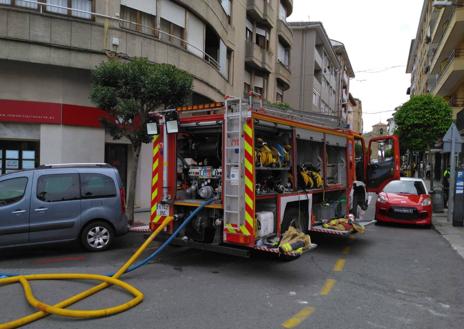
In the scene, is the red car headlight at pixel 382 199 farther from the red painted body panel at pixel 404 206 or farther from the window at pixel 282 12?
the window at pixel 282 12

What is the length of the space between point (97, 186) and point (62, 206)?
0.74m

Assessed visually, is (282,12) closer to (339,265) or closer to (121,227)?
(121,227)

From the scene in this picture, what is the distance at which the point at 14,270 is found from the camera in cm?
659

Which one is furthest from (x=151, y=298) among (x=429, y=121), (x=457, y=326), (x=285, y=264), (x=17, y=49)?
(x=429, y=121)

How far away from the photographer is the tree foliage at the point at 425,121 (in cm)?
1966

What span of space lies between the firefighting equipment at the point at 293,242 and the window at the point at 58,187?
394 centimetres


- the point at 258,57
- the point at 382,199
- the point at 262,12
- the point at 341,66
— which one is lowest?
the point at 382,199

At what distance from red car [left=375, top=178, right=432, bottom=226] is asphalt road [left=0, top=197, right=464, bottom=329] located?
2.81 metres

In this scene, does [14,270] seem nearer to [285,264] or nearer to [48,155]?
[285,264]

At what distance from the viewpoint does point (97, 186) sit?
26.5 feet

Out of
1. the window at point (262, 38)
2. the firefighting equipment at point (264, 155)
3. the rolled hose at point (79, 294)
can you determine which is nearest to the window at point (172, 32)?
the firefighting equipment at point (264, 155)

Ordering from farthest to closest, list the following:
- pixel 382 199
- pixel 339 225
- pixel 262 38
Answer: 1. pixel 262 38
2. pixel 382 199
3. pixel 339 225

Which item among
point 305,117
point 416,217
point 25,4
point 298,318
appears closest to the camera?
point 298,318

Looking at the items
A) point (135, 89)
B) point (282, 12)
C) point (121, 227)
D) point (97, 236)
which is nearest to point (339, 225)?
point (121, 227)
